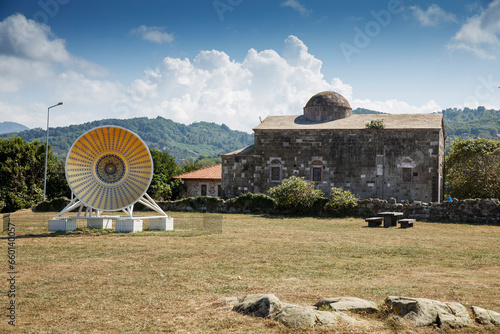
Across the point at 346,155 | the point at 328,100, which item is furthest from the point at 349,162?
the point at 328,100

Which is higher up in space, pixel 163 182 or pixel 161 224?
pixel 163 182

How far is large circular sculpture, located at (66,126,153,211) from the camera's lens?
1878 cm

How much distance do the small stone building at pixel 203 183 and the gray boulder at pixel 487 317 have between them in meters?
38.4

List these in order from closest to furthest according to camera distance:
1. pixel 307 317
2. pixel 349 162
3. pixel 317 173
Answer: pixel 307 317, pixel 349 162, pixel 317 173

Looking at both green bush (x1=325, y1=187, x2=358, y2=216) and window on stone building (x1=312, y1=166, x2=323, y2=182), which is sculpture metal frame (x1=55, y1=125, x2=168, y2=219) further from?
window on stone building (x1=312, y1=166, x2=323, y2=182)

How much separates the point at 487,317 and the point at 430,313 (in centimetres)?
86

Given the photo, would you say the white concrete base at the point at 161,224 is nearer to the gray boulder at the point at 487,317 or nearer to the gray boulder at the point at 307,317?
the gray boulder at the point at 307,317

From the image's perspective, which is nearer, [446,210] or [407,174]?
A: [446,210]

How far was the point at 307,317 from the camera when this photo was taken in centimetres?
634

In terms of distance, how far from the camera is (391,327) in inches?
251

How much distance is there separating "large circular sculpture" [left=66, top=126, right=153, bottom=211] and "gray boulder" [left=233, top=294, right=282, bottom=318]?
41.7ft

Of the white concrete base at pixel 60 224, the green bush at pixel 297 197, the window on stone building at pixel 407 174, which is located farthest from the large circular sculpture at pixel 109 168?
the window on stone building at pixel 407 174

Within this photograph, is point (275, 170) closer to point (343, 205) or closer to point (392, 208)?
point (343, 205)

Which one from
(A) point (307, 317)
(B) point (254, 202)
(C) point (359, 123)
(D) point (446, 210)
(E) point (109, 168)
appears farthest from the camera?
(C) point (359, 123)
